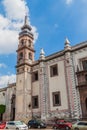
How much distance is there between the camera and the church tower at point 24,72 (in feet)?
104

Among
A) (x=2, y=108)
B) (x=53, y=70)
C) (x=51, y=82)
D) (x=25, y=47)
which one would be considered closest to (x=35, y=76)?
(x=53, y=70)

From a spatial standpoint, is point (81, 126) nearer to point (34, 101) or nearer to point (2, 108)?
point (34, 101)

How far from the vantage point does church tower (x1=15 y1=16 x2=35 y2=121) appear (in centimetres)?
3181

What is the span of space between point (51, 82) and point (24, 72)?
6.24 meters

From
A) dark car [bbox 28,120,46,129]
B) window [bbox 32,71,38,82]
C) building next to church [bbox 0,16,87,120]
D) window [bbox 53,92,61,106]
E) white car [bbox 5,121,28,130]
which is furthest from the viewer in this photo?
window [bbox 32,71,38,82]

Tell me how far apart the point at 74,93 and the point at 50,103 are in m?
5.12

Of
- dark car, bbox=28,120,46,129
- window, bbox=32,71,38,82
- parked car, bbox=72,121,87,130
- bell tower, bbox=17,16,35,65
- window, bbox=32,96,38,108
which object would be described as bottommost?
dark car, bbox=28,120,46,129

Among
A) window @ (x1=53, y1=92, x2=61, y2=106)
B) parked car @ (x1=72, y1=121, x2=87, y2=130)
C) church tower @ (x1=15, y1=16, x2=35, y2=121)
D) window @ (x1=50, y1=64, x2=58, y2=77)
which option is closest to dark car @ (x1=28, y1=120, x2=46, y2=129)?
window @ (x1=53, y1=92, x2=61, y2=106)

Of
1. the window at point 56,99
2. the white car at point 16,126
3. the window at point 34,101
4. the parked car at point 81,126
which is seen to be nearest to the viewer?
the parked car at point 81,126

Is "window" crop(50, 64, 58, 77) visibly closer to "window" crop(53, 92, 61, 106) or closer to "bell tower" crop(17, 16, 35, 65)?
"window" crop(53, 92, 61, 106)

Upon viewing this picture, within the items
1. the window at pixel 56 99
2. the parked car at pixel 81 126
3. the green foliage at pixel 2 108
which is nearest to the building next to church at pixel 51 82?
the window at pixel 56 99

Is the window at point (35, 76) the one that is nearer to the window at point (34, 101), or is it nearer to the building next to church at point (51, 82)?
the building next to church at point (51, 82)

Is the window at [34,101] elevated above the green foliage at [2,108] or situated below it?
above

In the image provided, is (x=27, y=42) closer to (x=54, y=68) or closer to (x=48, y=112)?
(x=54, y=68)
